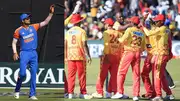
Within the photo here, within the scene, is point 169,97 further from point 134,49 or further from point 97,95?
point 97,95

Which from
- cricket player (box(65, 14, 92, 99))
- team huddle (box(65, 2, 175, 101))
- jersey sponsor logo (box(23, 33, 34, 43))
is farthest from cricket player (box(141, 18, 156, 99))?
jersey sponsor logo (box(23, 33, 34, 43))

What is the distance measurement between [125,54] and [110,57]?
74cm

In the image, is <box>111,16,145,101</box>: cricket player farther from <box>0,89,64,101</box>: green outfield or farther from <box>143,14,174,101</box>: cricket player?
<box>0,89,64,101</box>: green outfield

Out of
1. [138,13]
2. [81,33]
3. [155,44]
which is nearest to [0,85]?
[81,33]

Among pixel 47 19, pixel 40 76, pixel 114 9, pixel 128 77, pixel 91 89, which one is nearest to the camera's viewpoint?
pixel 47 19

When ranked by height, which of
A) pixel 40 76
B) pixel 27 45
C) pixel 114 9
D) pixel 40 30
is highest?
pixel 114 9

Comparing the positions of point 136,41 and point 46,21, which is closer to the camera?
point 136,41

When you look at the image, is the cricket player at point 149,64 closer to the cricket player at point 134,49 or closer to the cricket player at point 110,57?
the cricket player at point 134,49

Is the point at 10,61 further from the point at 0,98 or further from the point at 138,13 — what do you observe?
the point at 138,13

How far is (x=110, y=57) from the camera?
1539 centimetres

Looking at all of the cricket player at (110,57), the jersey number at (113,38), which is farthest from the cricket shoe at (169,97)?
the jersey number at (113,38)

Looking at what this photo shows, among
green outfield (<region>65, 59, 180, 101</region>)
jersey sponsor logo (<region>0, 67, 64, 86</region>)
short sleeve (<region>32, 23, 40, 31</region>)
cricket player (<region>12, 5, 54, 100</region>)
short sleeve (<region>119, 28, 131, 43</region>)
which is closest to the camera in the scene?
short sleeve (<region>119, 28, 131, 43</region>)

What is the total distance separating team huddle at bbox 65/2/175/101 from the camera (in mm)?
14539

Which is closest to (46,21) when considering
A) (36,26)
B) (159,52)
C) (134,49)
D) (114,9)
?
(36,26)
